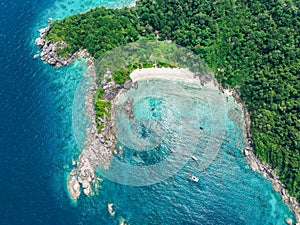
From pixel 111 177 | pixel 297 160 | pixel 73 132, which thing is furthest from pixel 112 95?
pixel 297 160

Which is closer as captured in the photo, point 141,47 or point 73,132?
point 73,132

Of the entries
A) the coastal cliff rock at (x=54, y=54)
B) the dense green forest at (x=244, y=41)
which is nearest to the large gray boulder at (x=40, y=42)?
the coastal cliff rock at (x=54, y=54)

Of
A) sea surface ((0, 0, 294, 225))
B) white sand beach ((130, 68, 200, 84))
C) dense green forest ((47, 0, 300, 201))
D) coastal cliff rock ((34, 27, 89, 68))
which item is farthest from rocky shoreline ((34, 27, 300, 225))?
coastal cliff rock ((34, 27, 89, 68))

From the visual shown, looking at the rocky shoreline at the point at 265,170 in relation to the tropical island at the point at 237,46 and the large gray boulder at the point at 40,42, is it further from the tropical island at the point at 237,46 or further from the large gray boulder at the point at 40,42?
the large gray boulder at the point at 40,42

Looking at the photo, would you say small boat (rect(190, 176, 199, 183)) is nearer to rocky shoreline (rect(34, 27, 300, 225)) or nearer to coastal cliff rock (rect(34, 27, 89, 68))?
rocky shoreline (rect(34, 27, 300, 225))

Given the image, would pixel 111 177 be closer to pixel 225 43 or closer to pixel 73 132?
pixel 73 132

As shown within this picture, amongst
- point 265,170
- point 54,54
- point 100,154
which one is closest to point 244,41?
point 265,170
